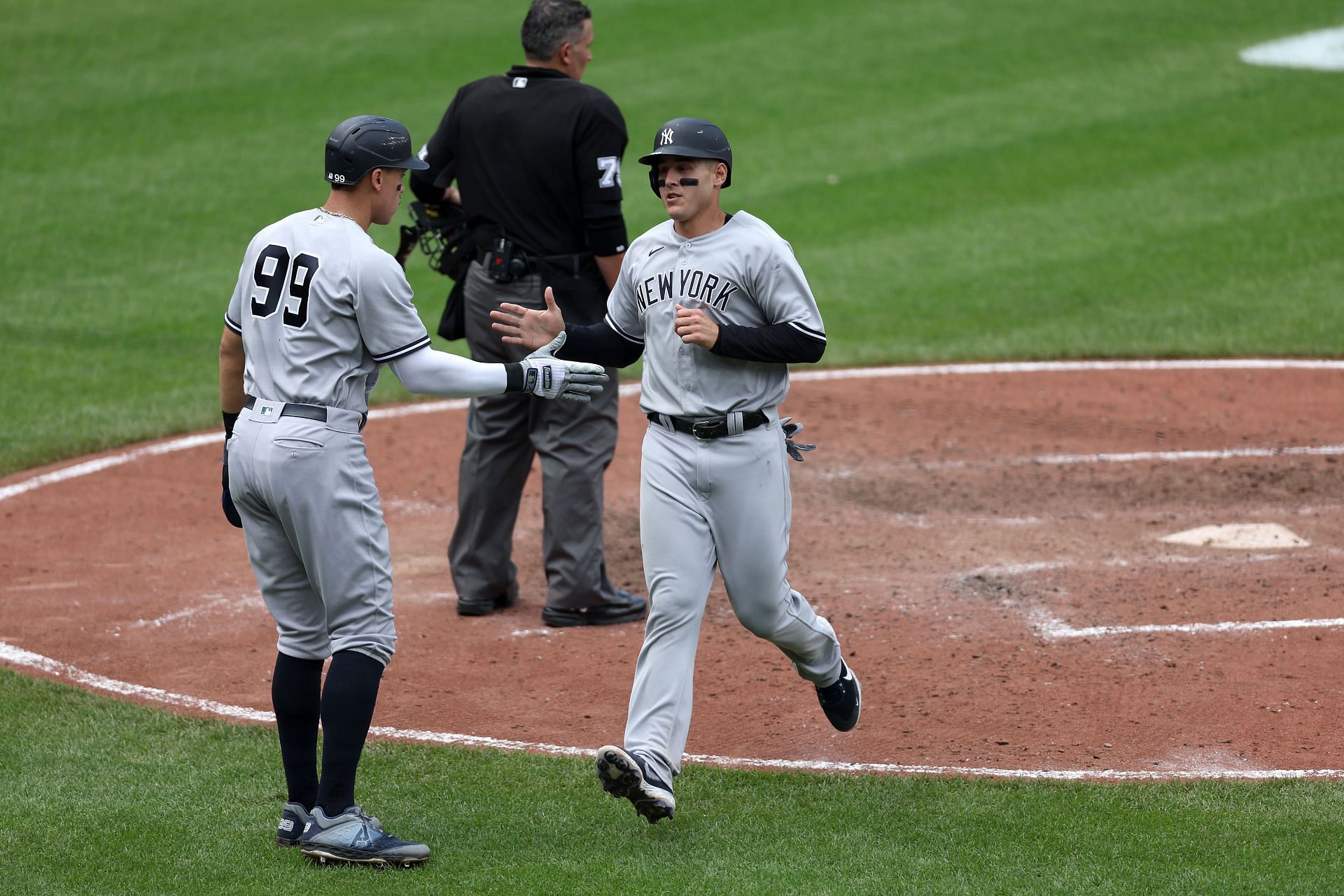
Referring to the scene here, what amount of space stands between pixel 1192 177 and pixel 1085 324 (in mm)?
3987

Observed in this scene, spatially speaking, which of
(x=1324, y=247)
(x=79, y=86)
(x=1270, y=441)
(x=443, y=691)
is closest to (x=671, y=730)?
(x=443, y=691)

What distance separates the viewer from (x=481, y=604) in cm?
702

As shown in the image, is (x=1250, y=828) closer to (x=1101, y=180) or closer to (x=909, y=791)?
(x=909, y=791)

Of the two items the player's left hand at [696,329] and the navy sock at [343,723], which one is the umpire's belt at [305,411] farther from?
the player's left hand at [696,329]

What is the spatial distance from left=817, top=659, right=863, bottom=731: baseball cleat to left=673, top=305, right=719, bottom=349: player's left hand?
1.19 metres

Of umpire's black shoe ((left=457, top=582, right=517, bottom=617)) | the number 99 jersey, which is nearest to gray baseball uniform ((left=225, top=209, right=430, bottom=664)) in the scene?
the number 99 jersey

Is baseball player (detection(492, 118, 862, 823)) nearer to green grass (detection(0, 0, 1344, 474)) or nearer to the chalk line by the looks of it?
the chalk line

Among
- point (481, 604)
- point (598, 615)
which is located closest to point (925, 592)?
point (598, 615)

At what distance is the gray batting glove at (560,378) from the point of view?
4793mm

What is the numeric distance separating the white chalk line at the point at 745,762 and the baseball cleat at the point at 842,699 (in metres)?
0.15

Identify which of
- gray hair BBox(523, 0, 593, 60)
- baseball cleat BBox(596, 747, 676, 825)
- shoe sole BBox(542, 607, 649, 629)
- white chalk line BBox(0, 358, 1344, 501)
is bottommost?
shoe sole BBox(542, 607, 649, 629)

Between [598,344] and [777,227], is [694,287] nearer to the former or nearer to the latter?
[598,344]

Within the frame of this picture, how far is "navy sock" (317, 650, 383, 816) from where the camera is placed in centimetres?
459

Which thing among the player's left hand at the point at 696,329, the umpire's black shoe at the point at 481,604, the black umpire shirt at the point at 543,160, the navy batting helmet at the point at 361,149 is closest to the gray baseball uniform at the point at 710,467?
the player's left hand at the point at 696,329
